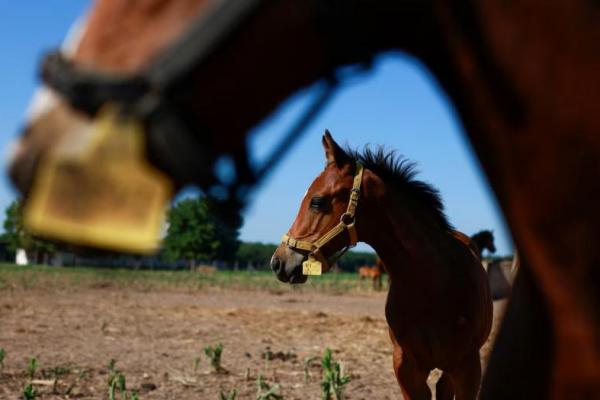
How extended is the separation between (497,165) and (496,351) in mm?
729

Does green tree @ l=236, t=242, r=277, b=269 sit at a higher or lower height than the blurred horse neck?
higher

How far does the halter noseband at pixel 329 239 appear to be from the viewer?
5012 millimetres

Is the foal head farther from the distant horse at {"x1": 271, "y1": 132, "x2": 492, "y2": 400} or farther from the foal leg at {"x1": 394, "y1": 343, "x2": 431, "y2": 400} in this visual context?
the foal leg at {"x1": 394, "y1": 343, "x2": 431, "y2": 400}

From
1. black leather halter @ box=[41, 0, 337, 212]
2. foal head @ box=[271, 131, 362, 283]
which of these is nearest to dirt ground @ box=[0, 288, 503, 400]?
foal head @ box=[271, 131, 362, 283]

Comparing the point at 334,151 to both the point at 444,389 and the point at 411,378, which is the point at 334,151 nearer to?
the point at 411,378

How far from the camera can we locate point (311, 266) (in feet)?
16.5

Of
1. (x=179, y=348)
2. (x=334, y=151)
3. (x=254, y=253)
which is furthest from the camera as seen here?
(x=254, y=253)

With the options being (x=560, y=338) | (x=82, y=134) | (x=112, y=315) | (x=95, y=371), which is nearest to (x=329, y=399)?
(x=95, y=371)

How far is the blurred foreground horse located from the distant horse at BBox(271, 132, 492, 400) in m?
3.14

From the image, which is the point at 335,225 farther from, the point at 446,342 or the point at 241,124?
the point at 241,124

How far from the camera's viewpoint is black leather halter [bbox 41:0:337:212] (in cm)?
128

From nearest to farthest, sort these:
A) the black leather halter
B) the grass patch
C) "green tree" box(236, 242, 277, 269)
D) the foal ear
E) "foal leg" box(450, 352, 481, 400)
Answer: the black leather halter < "foal leg" box(450, 352, 481, 400) < the foal ear < the grass patch < "green tree" box(236, 242, 277, 269)

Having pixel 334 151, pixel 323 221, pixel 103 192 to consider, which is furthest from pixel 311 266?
pixel 103 192

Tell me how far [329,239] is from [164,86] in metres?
3.86
